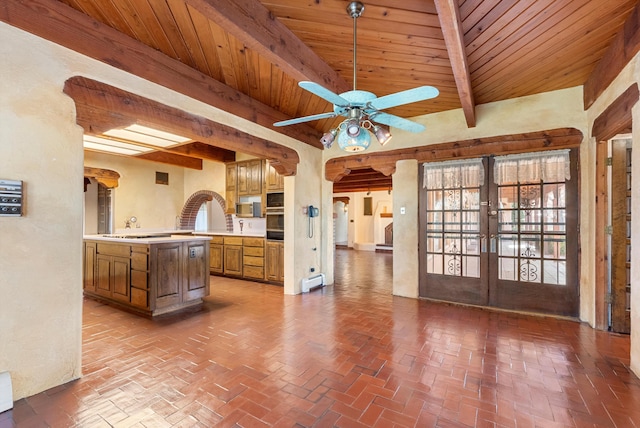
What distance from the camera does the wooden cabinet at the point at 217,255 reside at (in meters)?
6.29

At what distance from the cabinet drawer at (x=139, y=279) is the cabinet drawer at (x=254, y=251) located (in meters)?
2.22

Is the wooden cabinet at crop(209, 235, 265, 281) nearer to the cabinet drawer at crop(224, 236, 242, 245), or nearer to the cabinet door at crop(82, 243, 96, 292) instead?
the cabinet drawer at crop(224, 236, 242, 245)

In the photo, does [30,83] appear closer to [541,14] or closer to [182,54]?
[182,54]

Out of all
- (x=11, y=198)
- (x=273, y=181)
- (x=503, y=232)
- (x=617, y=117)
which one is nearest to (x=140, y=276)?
(x=11, y=198)

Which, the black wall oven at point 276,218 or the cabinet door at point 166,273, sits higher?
the black wall oven at point 276,218

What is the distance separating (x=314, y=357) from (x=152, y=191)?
6.81 meters

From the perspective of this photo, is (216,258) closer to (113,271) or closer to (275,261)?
(275,261)

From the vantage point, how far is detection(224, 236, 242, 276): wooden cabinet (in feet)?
19.8

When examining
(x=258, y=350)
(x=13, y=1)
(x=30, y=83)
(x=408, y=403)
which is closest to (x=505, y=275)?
(x=408, y=403)

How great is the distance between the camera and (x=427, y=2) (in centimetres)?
222

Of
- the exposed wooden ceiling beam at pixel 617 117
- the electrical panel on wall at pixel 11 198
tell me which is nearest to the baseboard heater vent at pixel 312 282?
the electrical panel on wall at pixel 11 198

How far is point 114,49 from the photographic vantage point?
2543mm

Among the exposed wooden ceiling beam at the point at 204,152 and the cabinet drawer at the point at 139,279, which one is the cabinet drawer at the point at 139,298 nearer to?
the cabinet drawer at the point at 139,279

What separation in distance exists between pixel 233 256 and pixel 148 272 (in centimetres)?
239
